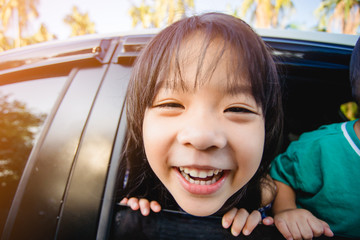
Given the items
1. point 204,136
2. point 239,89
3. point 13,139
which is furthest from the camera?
point 13,139

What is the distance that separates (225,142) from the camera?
0.80 m

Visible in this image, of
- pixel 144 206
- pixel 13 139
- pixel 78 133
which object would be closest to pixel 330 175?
pixel 144 206

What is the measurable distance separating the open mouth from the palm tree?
23.2 metres

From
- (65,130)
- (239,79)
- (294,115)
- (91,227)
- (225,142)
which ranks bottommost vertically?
(91,227)

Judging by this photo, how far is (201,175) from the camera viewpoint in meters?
0.86

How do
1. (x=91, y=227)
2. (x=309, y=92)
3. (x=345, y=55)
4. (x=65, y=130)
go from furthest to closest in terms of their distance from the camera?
1. (x=309, y=92)
2. (x=345, y=55)
3. (x=65, y=130)
4. (x=91, y=227)

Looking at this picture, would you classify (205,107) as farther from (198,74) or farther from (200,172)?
(200,172)

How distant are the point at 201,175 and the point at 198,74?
1.35 feet

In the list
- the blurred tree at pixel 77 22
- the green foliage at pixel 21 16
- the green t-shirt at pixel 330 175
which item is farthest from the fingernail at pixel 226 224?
the blurred tree at pixel 77 22

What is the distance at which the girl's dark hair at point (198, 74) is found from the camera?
934 mm

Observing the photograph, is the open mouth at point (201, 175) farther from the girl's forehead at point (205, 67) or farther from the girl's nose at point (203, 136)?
the girl's forehead at point (205, 67)

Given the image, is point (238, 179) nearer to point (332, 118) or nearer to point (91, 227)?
point (91, 227)

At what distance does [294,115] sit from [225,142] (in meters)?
2.09

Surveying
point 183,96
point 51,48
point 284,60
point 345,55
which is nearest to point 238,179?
point 183,96
